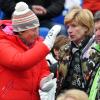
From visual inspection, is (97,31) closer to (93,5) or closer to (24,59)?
(24,59)

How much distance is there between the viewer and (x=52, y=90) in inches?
239

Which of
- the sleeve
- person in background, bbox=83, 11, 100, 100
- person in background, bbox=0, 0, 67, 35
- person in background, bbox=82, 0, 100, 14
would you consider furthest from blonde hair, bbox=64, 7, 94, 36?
person in background, bbox=82, 0, 100, 14

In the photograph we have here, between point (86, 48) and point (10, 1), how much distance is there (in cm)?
275

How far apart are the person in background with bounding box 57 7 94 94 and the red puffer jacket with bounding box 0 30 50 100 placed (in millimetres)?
319

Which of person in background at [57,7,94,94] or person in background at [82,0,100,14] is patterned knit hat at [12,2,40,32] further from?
person in background at [82,0,100,14]

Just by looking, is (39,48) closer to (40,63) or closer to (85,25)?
(40,63)

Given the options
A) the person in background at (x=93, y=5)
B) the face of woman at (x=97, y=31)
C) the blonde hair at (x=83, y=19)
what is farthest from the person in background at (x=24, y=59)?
the person in background at (x=93, y=5)

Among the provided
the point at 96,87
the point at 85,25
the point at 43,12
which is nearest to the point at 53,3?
the point at 43,12

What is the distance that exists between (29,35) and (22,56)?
1.10ft

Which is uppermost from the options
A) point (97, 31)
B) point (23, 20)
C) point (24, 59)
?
point (23, 20)

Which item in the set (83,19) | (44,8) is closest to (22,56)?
(83,19)

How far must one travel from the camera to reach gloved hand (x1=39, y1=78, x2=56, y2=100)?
595cm

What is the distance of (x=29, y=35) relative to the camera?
19.0 feet

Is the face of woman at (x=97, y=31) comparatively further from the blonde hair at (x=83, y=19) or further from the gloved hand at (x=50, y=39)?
the gloved hand at (x=50, y=39)
